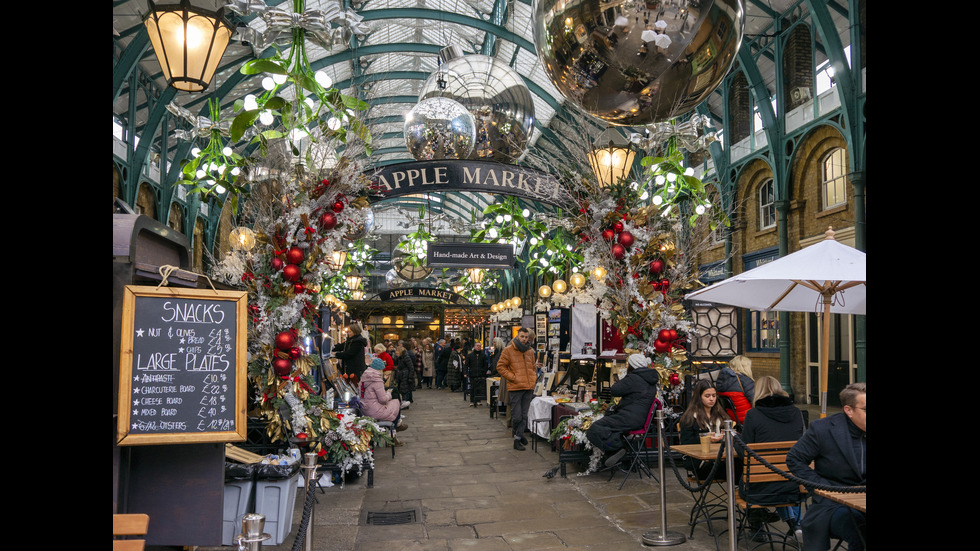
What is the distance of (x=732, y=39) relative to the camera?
1762 mm

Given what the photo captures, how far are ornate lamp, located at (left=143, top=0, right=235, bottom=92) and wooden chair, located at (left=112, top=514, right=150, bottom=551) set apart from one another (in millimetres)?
2279

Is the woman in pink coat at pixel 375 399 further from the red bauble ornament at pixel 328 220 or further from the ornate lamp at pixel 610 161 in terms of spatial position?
the ornate lamp at pixel 610 161

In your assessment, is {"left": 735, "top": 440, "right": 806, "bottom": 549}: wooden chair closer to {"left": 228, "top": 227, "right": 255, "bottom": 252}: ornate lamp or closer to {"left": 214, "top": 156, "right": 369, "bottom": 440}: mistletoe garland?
{"left": 214, "top": 156, "right": 369, "bottom": 440}: mistletoe garland

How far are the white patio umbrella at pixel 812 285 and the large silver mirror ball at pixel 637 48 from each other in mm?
3162

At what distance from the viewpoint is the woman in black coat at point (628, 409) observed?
665 cm

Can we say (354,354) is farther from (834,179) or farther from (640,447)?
A: (834,179)

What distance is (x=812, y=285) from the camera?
5531 mm

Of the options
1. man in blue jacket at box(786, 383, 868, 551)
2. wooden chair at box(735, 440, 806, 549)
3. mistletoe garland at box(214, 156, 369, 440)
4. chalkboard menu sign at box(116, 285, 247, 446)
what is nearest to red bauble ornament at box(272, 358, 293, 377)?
mistletoe garland at box(214, 156, 369, 440)

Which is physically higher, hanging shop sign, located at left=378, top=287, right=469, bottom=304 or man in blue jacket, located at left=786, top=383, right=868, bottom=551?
hanging shop sign, located at left=378, top=287, right=469, bottom=304

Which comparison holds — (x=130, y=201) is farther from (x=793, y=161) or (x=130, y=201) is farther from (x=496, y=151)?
(x=793, y=161)

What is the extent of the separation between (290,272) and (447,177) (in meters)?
2.14

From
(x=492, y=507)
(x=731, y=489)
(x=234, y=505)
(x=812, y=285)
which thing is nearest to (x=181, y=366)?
(x=234, y=505)

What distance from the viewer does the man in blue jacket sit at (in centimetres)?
371
